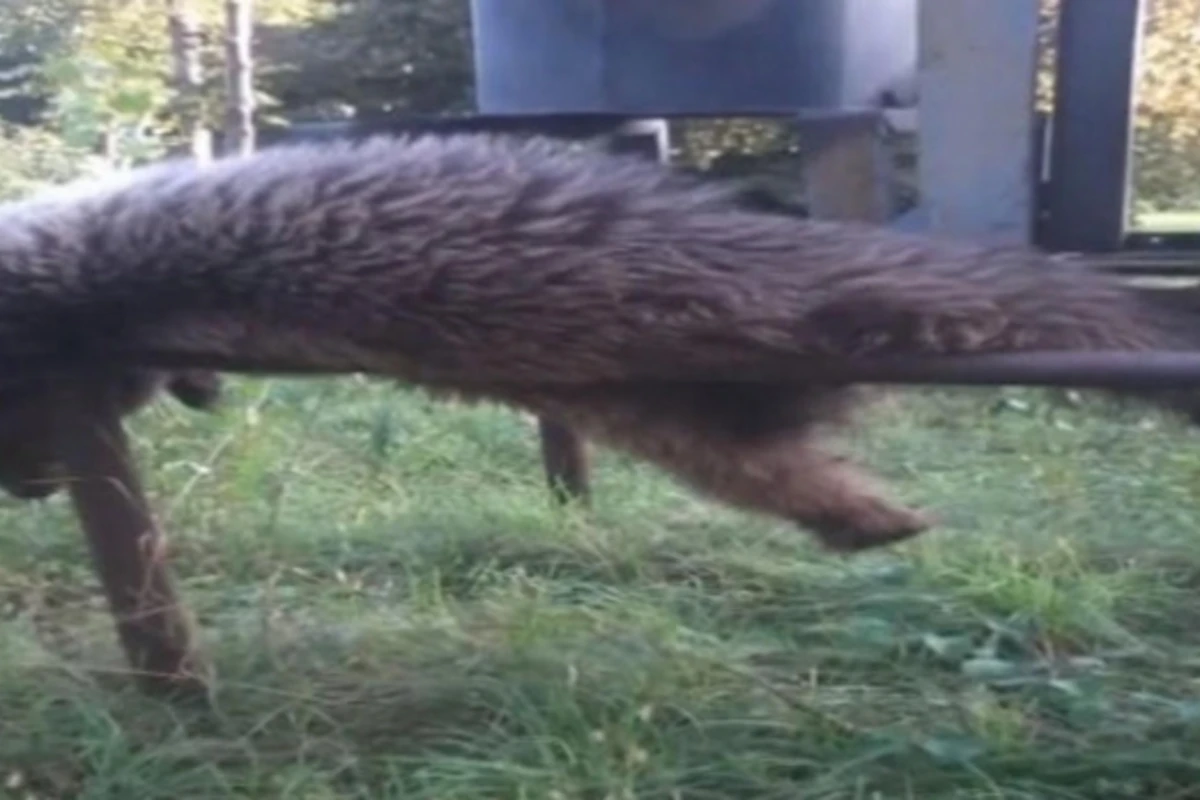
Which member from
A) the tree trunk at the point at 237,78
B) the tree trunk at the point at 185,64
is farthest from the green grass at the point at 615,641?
the tree trunk at the point at 185,64

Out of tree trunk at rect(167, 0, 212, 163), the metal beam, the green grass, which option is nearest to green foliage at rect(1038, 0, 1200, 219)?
the metal beam

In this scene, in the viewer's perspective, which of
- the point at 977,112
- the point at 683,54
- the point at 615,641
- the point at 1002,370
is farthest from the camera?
the point at 683,54

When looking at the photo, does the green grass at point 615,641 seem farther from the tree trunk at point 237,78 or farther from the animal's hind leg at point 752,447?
the tree trunk at point 237,78

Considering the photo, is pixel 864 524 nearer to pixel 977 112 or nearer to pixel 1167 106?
pixel 977 112

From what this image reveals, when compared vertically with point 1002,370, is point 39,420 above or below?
below

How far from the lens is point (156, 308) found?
288cm

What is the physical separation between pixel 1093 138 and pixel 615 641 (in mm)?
2804

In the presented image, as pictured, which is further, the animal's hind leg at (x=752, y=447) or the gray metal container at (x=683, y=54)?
the gray metal container at (x=683, y=54)

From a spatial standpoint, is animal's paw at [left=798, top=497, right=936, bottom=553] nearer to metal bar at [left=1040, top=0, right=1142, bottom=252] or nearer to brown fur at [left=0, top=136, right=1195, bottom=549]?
brown fur at [left=0, top=136, right=1195, bottom=549]

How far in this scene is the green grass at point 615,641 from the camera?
2.92 m

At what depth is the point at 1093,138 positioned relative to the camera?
5.75 metres

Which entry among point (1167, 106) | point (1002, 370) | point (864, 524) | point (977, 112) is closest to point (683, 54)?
point (977, 112)

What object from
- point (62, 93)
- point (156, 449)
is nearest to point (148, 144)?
point (62, 93)

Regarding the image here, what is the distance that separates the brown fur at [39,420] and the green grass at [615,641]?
28 centimetres
